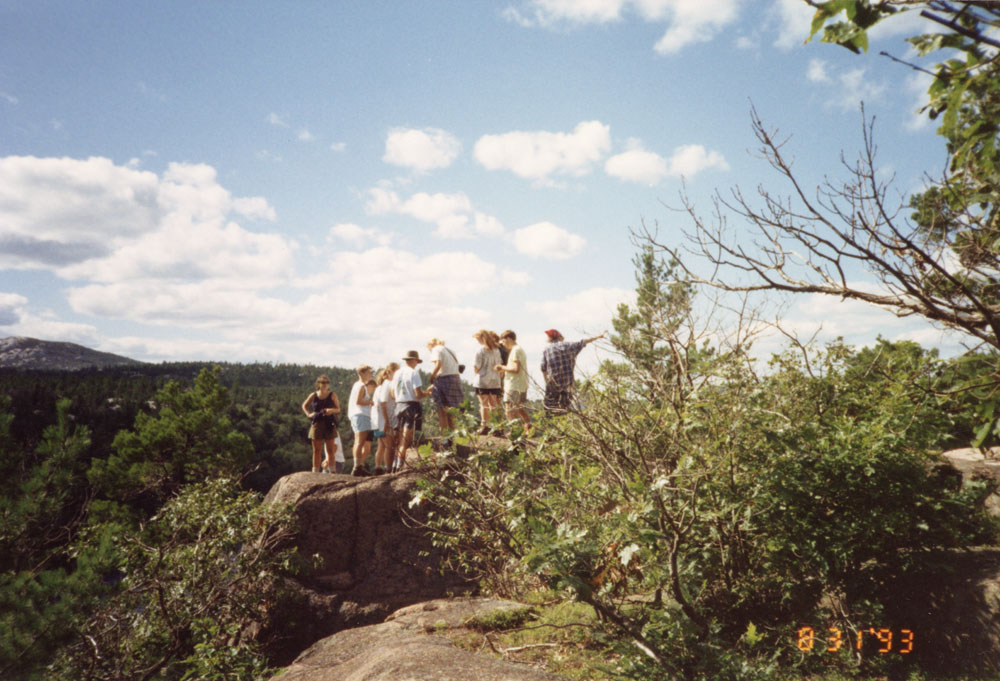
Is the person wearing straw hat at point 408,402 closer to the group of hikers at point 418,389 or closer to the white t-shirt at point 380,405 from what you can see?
the group of hikers at point 418,389

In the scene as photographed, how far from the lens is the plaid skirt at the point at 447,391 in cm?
780

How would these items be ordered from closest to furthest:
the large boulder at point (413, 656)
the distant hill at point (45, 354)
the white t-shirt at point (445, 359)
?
the large boulder at point (413, 656)
the white t-shirt at point (445, 359)
the distant hill at point (45, 354)

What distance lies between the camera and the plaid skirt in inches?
307

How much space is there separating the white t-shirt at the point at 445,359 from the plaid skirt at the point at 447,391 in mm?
67

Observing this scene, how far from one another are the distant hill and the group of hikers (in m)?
187

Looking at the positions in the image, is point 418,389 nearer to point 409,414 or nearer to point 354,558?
point 409,414

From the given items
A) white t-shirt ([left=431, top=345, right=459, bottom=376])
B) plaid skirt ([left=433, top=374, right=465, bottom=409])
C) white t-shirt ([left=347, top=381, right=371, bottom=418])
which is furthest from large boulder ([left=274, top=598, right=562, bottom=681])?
white t-shirt ([left=347, top=381, right=371, bottom=418])

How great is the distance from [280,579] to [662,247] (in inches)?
287

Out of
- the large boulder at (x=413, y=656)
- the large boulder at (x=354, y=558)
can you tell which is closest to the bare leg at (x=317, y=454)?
the large boulder at (x=354, y=558)

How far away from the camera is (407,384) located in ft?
26.0

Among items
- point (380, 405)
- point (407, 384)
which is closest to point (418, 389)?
point (407, 384)

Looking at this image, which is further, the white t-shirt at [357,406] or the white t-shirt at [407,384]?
the white t-shirt at [357,406]

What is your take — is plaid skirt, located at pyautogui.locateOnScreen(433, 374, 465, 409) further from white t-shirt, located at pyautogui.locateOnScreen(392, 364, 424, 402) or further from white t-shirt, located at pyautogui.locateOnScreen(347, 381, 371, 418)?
white t-shirt, located at pyautogui.locateOnScreen(347, 381, 371, 418)

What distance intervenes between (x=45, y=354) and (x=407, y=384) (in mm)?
215968
